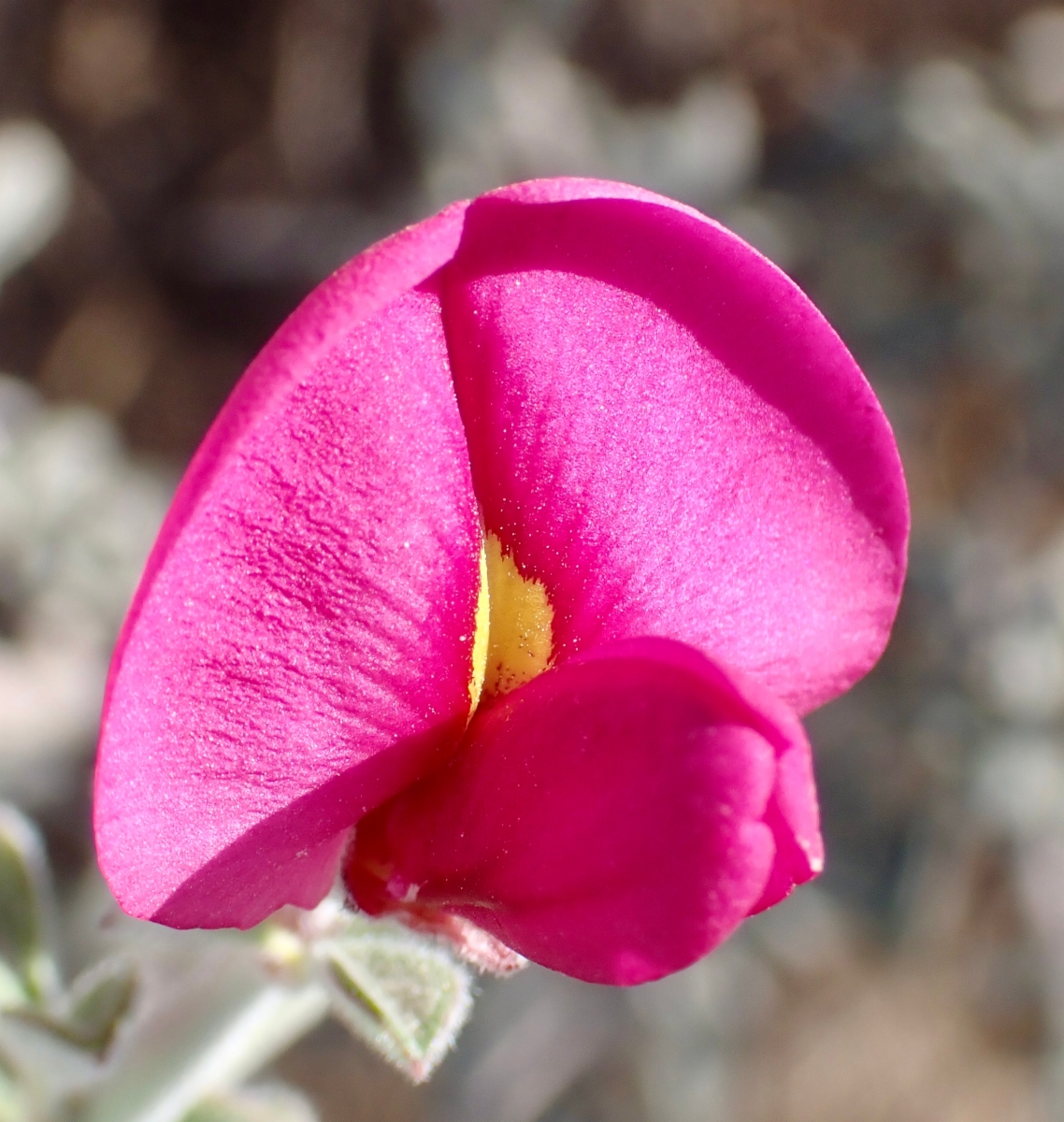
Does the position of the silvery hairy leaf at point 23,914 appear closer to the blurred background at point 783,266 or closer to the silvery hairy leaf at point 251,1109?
the silvery hairy leaf at point 251,1109

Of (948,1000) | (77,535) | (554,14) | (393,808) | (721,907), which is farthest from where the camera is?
(948,1000)

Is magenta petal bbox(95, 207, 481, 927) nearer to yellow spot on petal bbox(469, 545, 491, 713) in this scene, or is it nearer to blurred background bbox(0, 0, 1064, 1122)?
yellow spot on petal bbox(469, 545, 491, 713)

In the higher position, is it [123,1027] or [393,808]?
[393,808]

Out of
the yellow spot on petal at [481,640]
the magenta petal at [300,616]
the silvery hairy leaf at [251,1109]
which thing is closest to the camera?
the magenta petal at [300,616]

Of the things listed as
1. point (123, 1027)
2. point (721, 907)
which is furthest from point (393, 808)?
point (123, 1027)

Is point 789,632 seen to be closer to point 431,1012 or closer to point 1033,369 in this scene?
point 431,1012

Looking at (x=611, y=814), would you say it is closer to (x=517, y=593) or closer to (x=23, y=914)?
(x=517, y=593)

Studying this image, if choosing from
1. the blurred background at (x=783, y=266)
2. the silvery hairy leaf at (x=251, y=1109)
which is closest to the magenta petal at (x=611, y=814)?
the silvery hairy leaf at (x=251, y=1109)
